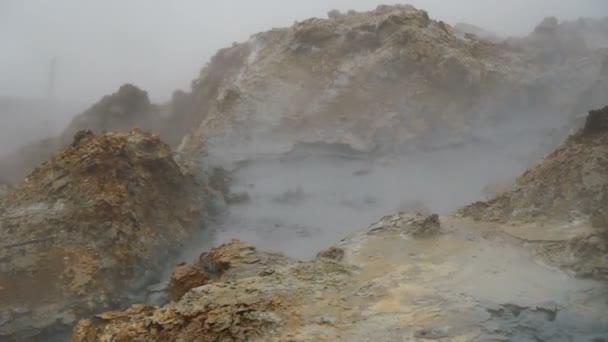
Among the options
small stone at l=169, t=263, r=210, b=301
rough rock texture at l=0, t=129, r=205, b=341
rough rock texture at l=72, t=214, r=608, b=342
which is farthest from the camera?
rough rock texture at l=0, t=129, r=205, b=341

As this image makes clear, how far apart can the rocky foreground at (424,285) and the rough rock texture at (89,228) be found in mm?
1470

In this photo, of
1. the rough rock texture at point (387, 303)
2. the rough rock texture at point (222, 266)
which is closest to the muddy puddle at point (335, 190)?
the rough rock texture at point (222, 266)

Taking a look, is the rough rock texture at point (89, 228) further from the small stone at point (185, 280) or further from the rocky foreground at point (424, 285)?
the rocky foreground at point (424, 285)

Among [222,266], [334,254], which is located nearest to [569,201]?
[334,254]

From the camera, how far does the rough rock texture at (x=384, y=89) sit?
10664mm

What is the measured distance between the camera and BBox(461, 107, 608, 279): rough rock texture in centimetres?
501

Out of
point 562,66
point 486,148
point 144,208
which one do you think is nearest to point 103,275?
point 144,208

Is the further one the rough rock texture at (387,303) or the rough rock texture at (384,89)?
the rough rock texture at (384,89)

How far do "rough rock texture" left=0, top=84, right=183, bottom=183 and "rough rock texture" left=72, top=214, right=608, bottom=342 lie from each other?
359 inches

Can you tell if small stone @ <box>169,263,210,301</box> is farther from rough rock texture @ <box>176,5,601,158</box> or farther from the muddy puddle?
rough rock texture @ <box>176,5,601,158</box>

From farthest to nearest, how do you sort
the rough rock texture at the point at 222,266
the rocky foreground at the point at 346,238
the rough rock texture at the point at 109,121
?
the rough rock texture at the point at 109,121 < the rough rock texture at the point at 222,266 < the rocky foreground at the point at 346,238

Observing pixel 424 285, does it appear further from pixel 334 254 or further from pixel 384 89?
pixel 384 89

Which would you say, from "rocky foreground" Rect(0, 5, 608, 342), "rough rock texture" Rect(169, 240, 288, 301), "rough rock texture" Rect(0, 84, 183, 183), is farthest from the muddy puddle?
"rough rock texture" Rect(0, 84, 183, 183)

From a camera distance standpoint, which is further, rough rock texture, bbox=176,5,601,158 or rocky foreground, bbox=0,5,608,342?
rough rock texture, bbox=176,5,601,158
